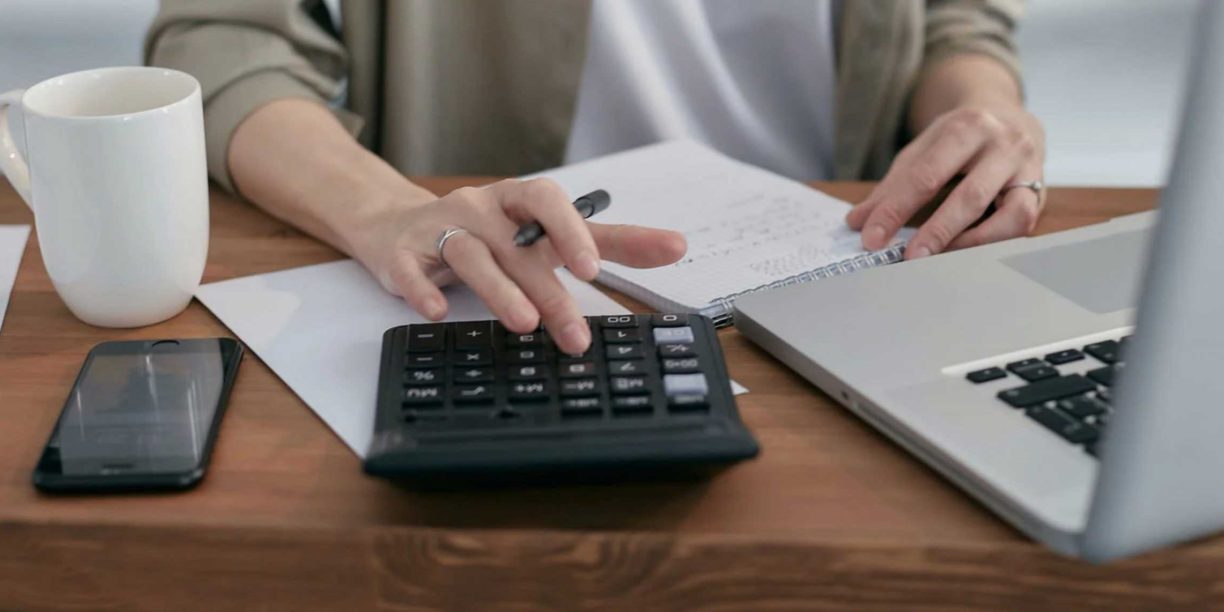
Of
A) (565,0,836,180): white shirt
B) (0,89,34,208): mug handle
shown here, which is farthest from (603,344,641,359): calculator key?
(565,0,836,180): white shirt

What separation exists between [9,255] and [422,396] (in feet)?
1.20

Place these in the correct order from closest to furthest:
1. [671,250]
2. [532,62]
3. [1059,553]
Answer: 1. [1059,553]
2. [671,250]
3. [532,62]

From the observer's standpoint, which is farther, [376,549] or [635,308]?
[635,308]

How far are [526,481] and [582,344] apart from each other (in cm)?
8

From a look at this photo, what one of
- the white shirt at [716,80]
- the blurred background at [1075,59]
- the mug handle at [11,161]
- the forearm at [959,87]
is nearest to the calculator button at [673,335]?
the mug handle at [11,161]

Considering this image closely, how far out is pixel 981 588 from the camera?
423 mm

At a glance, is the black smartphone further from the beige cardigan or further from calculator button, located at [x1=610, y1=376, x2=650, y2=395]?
the beige cardigan

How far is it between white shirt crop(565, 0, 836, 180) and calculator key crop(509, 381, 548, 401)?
63cm

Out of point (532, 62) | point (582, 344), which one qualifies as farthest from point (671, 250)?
point (532, 62)

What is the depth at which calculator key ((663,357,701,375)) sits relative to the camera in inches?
19.3

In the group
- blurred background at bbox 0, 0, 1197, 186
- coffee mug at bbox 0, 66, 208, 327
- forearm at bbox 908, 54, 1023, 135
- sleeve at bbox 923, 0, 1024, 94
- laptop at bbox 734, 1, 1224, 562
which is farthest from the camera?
blurred background at bbox 0, 0, 1197, 186

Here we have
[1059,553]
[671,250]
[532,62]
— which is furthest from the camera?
[532,62]

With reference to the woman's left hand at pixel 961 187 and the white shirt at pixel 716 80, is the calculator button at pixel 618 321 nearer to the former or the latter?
the woman's left hand at pixel 961 187

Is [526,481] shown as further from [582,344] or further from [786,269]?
[786,269]
